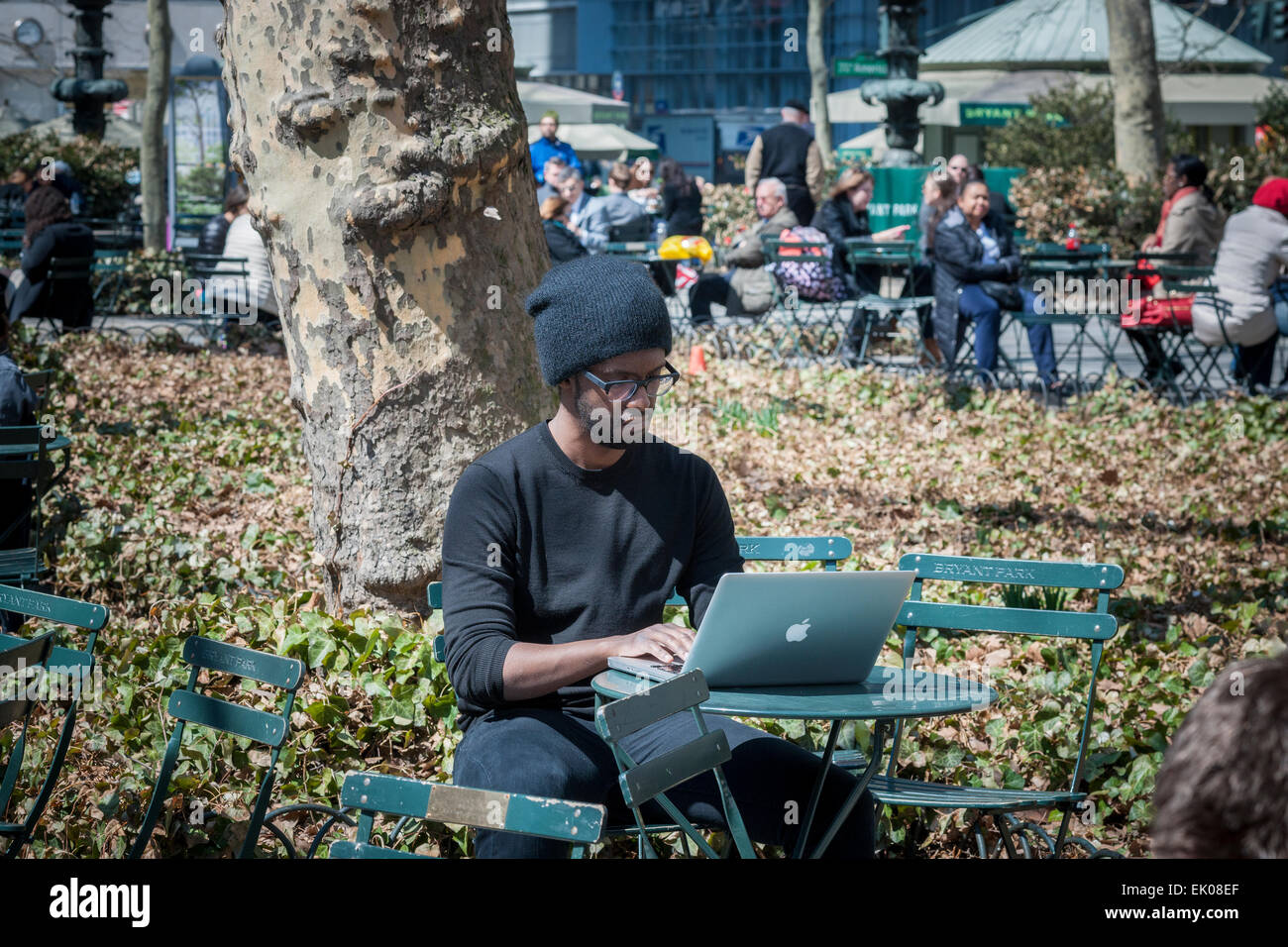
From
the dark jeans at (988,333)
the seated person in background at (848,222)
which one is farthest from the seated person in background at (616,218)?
the dark jeans at (988,333)

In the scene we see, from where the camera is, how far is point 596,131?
35844 mm

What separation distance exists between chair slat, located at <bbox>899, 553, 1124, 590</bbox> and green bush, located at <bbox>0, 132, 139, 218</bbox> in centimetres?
2214

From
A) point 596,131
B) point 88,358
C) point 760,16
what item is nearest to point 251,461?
point 88,358

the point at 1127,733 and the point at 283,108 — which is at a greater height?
the point at 283,108

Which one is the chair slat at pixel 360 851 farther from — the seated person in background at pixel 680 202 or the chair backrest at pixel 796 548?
the seated person in background at pixel 680 202

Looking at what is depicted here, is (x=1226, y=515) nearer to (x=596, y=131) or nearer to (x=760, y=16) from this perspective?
(x=596, y=131)

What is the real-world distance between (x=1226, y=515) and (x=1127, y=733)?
11.3 ft

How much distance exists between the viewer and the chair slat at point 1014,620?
13.4 feet

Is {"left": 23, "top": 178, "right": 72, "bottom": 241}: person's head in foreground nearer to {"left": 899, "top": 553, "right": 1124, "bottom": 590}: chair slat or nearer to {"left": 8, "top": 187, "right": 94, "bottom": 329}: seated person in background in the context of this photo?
{"left": 8, "top": 187, "right": 94, "bottom": 329}: seated person in background

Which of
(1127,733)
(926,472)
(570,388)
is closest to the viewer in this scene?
(570,388)

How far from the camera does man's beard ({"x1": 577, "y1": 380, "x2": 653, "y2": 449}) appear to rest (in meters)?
3.44

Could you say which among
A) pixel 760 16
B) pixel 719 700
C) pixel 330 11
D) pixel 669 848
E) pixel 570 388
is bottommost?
pixel 669 848

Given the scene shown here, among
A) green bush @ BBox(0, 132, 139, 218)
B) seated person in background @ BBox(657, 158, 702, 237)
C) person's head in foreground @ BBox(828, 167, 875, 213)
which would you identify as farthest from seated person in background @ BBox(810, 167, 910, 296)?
green bush @ BBox(0, 132, 139, 218)

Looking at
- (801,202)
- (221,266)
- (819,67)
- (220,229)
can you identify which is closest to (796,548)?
(221,266)
